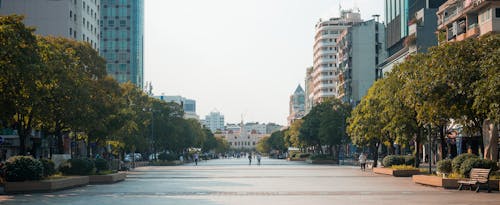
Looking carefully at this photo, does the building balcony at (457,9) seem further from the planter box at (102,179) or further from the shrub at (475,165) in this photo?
the planter box at (102,179)

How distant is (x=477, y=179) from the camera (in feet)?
97.3

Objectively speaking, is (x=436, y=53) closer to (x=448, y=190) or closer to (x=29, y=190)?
(x=448, y=190)

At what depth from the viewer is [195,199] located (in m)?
26.2

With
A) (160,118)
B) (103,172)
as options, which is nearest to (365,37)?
(160,118)

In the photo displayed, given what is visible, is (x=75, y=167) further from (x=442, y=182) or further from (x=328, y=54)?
(x=328, y=54)

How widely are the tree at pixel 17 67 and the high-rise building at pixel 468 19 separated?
42.0 metres

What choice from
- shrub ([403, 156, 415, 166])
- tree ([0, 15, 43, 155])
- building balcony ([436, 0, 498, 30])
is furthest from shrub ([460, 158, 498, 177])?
building balcony ([436, 0, 498, 30])

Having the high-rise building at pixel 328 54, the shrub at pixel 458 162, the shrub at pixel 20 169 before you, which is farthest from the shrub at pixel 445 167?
the high-rise building at pixel 328 54

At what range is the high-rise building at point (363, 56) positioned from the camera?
14900 cm

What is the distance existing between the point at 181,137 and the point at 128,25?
65734 mm

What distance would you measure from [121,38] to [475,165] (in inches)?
5614

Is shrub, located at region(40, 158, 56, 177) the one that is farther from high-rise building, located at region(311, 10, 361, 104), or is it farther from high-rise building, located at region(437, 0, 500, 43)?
high-rise building, located at region(311, 10, 361, 104)

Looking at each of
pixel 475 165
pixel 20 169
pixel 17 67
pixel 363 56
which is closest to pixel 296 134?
pixel 363 56

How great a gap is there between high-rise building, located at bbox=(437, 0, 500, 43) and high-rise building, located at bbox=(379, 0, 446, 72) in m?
13.7
